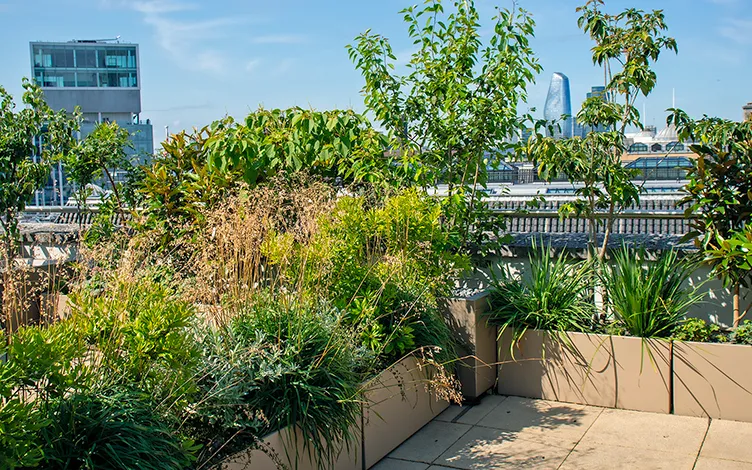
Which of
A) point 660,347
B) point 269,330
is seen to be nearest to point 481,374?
point 660,347

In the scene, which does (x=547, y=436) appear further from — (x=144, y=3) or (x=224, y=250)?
(x=144, y=3)

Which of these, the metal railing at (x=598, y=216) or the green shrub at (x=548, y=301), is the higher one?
the metal railing at (x=598, y=216)

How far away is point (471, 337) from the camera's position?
4.51 m

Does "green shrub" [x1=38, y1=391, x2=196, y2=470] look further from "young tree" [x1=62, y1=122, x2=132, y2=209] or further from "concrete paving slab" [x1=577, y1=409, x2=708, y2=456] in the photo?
"young tree" [x1=62, y1=122, x2=132, y2=209]

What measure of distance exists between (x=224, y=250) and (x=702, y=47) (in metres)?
5.82

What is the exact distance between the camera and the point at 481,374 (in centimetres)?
454

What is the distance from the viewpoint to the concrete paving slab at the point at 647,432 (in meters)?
3.75

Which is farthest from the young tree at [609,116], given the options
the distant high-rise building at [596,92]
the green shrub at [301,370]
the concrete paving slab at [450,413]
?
the green shrub at [301,370]

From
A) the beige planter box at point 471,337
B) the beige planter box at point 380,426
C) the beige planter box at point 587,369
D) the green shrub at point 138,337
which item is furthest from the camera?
the beige planter box at point 471,337

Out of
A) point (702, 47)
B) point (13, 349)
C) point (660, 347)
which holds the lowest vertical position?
point (660, 347)

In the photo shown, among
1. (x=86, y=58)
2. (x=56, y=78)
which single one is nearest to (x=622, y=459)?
(x=86, y=58)

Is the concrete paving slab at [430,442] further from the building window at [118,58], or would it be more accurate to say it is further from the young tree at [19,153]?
the building window at [118,58]

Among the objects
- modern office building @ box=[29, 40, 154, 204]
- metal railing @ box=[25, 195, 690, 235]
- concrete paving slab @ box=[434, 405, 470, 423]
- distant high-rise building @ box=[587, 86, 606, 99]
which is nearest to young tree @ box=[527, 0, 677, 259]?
distant high-rise building @ box=[587, 86, 606, 99]

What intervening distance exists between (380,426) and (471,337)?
1061mm
